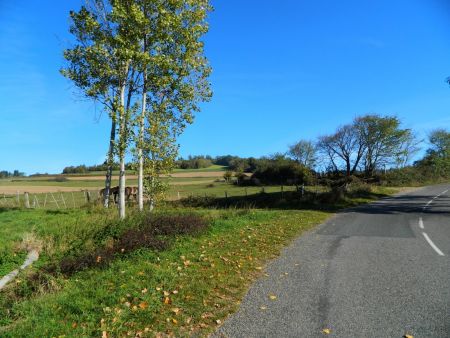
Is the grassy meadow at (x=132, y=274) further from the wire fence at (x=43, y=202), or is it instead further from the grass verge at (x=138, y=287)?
the wire fence at (x=43, y=202)

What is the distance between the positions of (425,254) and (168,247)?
6.54 meters

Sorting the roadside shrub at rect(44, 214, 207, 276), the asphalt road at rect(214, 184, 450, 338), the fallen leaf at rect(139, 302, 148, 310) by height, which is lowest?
the asphalt road at rect(214, 184, 450, 338)

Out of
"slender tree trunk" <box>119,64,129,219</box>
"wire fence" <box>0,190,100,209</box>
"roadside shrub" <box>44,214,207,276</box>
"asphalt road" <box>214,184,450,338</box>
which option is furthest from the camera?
"wire fence" <box>0,190,100,209</box>

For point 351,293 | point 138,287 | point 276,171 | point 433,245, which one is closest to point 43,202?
point 276,171

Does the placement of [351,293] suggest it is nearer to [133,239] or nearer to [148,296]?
[148,296]

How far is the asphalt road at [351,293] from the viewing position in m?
5.29

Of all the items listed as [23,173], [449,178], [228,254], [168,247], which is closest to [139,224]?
[168,247]

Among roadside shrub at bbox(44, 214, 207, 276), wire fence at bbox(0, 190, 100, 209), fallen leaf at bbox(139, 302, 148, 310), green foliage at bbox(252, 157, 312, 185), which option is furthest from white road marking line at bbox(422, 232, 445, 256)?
green foliage at bbox(252, 157, 312, 185)

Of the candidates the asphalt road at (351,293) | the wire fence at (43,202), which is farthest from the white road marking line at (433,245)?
the wire fence at (43,202)

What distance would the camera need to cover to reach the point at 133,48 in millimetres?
14289

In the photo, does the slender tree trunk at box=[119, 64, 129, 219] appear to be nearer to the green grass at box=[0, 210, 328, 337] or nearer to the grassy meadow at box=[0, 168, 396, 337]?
the grassy meadow at box=[0, 168, 396, 337]

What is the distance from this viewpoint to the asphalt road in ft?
17.3

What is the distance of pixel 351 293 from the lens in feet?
22.1

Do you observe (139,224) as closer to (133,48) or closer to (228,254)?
(228,254)
